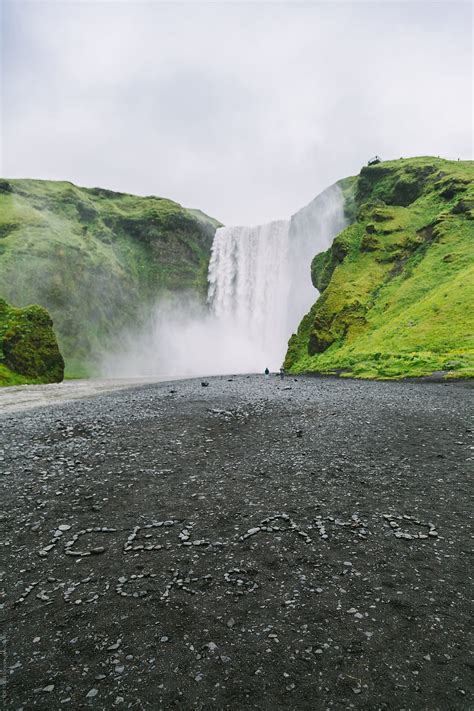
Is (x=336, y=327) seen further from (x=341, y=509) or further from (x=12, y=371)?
(x=341, y=509)

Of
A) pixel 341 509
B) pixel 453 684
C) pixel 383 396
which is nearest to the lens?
pixel 453 684

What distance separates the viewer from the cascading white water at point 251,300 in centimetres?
9719

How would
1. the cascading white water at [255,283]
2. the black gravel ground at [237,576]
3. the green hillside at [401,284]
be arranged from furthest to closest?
1. the cascading white water at [255,283]
2. the green hillside at [401,284]
3. the black gravel ground at [237,576]

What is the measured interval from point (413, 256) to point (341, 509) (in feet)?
208

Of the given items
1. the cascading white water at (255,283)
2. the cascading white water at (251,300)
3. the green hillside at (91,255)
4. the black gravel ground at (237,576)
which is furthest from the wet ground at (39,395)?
the cascading white water at (255,283)

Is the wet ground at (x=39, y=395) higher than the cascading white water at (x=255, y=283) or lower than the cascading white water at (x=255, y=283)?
lower

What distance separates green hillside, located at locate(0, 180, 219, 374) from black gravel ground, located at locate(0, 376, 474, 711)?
279 ft

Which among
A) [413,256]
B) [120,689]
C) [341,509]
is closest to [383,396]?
[341,509]

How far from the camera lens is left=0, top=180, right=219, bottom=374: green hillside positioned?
324ft

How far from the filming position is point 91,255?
115 meters

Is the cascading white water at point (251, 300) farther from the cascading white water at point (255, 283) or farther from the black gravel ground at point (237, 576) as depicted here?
the black gravel ground at point (237, 576)

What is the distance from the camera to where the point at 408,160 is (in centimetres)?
8662

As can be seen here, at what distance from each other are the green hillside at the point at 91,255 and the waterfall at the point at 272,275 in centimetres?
2538

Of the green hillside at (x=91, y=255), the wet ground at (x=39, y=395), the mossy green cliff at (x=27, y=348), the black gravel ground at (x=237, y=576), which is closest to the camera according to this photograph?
the black gravel ground at (x=237, y=576)
